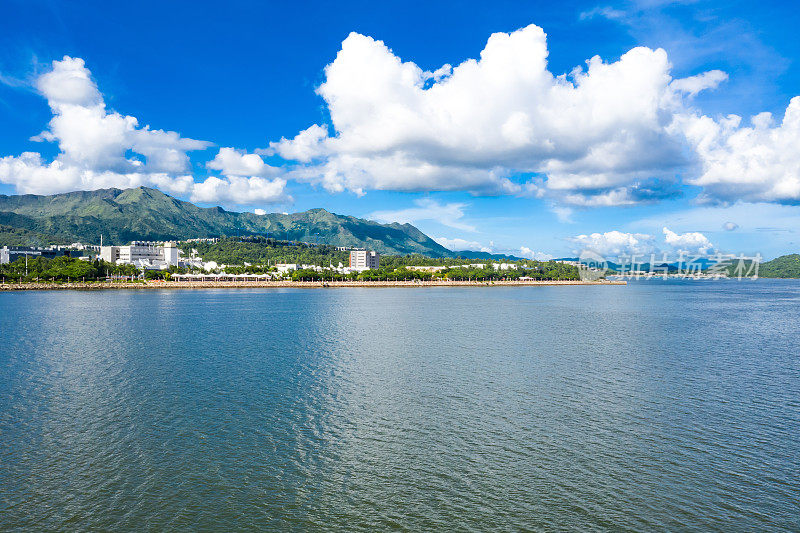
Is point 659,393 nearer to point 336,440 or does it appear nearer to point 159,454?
point 336,440

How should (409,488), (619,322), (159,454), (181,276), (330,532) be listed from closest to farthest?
(330,532) < (409,488) < (159,454) < (619,322) < (181,276)

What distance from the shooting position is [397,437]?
1992 centimetres

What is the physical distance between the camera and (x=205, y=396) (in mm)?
25688

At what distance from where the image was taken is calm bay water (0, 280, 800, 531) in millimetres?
14281

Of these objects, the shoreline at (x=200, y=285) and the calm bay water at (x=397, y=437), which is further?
the shoreline at (x=200, y=285)

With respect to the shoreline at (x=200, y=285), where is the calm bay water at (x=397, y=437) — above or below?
below

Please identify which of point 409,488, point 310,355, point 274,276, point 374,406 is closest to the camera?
point 409,488

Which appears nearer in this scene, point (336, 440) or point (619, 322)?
point (336, 440)

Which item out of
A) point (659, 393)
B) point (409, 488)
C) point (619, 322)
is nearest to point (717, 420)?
point (659, 393)

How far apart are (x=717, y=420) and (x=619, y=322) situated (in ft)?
145

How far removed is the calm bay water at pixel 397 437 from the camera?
14.3 m

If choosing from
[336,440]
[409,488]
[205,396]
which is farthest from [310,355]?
[409,488]

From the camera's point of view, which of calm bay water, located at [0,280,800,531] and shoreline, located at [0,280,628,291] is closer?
calm bay water, located at [0,280,800,531]

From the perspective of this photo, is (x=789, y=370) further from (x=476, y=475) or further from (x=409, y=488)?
(x=409, y=488)
